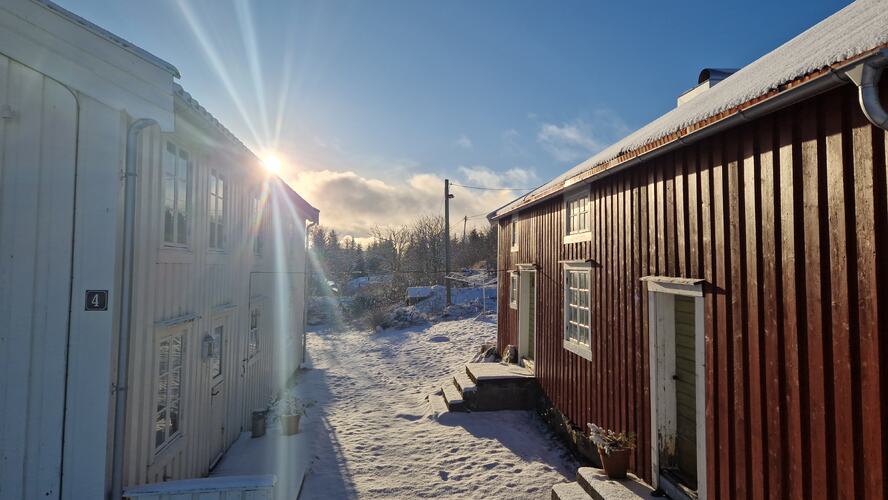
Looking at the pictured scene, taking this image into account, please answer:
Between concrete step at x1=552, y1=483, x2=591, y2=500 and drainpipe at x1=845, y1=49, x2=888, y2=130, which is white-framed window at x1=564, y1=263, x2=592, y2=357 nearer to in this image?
concrete step at x1=552, y1=483, x2=591, y2=500

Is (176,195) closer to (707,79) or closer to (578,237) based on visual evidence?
(578,237)

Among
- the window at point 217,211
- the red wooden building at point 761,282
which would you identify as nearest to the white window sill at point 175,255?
the window at point 217,211

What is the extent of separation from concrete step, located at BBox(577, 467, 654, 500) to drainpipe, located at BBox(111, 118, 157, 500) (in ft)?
14.5

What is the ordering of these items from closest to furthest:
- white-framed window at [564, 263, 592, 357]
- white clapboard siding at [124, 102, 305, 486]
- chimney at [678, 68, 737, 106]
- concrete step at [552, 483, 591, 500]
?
white clapboard siding at [124, 102, 305, 486], concrete step at [552, 483, 591, 500], white-framed window at [564, 263, 592, 357], chimney at [678, 68, 737, 106]

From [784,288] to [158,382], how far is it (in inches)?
217

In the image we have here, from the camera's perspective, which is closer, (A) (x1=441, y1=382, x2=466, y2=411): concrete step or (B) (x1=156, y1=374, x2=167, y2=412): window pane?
(B) (x1=156, y1=374, x2=167, y2=412): window pane

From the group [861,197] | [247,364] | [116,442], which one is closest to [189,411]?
[116,442]

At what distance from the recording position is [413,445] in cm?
709

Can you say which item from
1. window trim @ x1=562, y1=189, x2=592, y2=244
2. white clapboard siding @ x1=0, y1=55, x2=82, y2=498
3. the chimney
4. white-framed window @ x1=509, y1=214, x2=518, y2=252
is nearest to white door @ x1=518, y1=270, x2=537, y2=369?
white-framed window @ x1=509, y1=214, x2=518, y2=252

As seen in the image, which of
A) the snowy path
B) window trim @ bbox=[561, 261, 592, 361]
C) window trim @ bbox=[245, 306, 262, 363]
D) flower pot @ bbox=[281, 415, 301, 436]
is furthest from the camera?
window trim @ bbox=[245, 306, 262, 363]

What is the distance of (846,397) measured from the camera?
279 centimetres

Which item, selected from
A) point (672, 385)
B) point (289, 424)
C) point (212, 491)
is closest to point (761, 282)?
point (672, 385)

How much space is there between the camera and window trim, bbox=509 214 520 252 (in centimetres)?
1061

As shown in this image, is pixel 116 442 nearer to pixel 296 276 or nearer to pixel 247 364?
pixel 247 364
